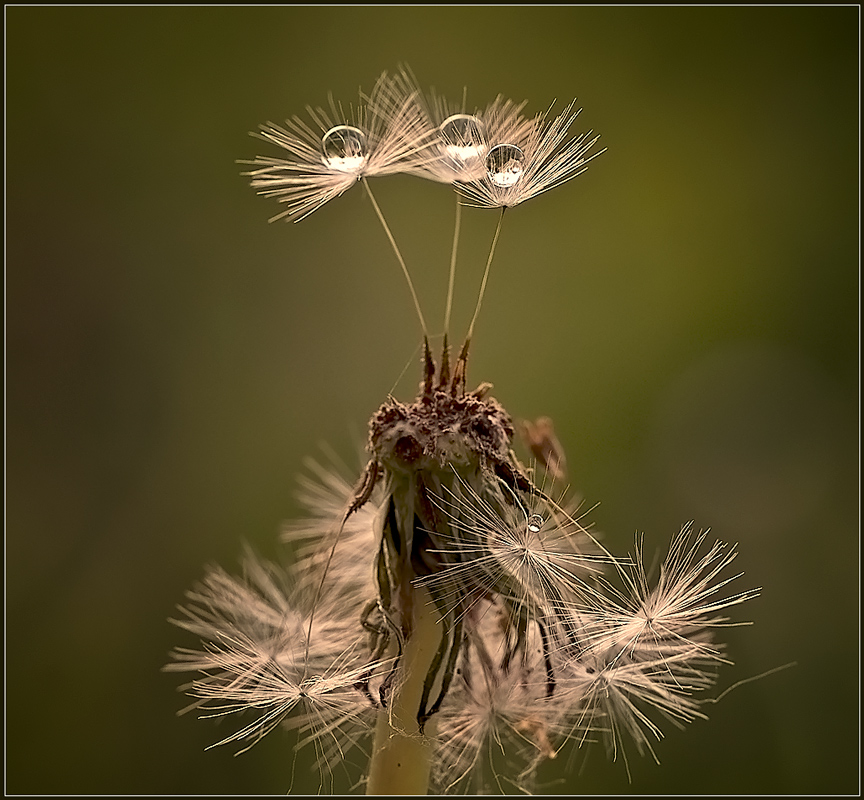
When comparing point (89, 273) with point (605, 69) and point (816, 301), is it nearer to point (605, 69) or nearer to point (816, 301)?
point (605, 69)

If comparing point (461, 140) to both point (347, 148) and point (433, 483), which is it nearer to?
point (347, 148)

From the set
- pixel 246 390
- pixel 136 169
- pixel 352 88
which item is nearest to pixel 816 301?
pixel 352 88

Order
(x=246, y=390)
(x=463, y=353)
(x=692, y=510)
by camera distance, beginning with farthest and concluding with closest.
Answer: (x=246, y=390) < (x=692, y=510) < (x=463, y=353)

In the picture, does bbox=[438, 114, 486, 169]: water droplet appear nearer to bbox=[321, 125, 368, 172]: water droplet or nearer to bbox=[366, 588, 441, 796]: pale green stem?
bbox=[321, 125, 368, 172]: water droplet

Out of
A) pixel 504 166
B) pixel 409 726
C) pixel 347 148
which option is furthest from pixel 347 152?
pixel 409 726

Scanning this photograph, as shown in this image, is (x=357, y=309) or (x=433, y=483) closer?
(x=433, y=483)

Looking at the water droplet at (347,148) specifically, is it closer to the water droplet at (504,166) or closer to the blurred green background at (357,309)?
the water droplet at (504,166)

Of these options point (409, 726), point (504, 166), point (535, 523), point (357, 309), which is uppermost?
point (357, 309)

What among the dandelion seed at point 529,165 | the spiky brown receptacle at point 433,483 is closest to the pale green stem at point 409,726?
the spiky brown receptacle at point 433,483
